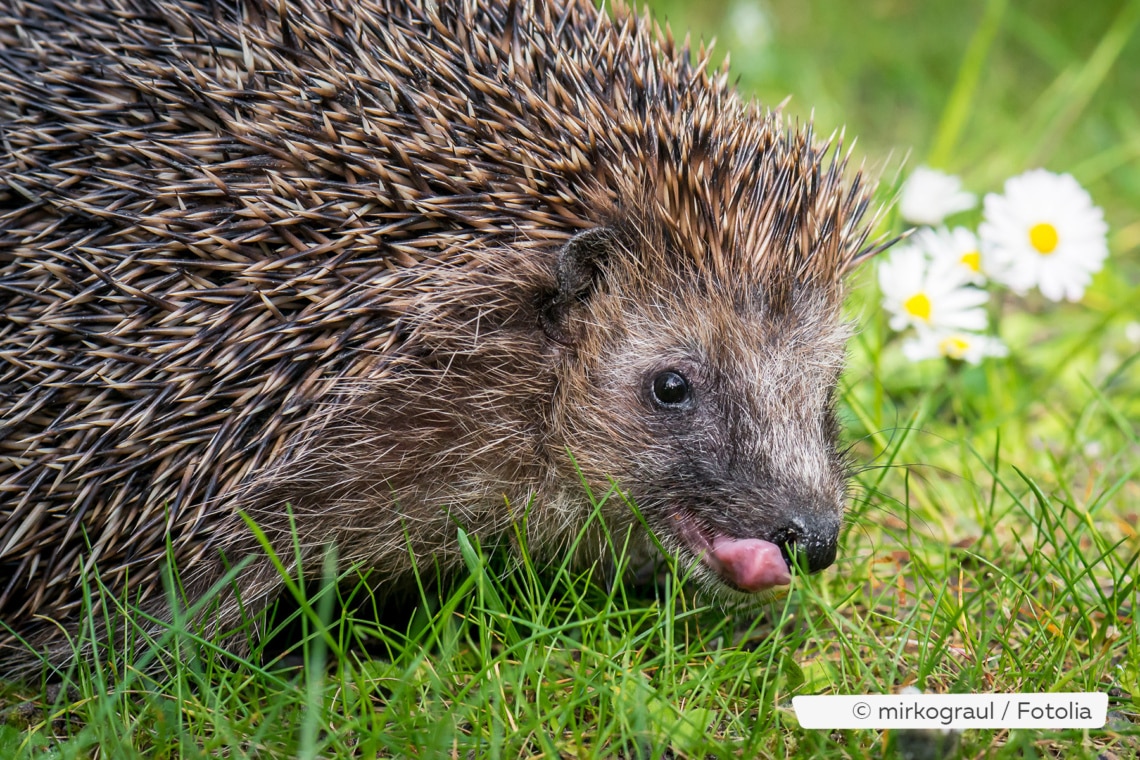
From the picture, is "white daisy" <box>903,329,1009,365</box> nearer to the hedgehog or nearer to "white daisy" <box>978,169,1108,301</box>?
"white daisy" <box>978,169,1108,301</box>

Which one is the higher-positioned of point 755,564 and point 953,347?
point 953,347

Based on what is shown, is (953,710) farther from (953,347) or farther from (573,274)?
(953,347)

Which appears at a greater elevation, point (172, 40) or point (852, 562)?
point (852, 562)

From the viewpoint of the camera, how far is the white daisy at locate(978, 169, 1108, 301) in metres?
5.03

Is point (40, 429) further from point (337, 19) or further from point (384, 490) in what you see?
point (337, 19)

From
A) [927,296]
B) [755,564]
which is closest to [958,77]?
[927,296]

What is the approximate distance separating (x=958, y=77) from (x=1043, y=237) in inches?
74.6

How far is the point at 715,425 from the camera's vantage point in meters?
3.45

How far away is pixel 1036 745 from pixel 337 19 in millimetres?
2849

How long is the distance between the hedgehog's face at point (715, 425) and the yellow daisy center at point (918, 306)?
1.32m

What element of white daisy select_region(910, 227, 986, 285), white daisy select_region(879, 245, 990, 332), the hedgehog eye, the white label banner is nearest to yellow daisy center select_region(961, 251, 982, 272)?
white daisy select_region(910, 227, 986, 285)

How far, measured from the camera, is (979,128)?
7.84 meters

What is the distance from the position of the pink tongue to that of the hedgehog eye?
1.55 feet

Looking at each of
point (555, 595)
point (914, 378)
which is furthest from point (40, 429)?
point (914, 378)
